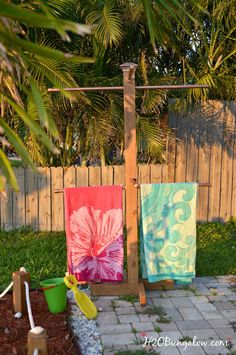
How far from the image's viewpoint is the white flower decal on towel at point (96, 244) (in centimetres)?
450

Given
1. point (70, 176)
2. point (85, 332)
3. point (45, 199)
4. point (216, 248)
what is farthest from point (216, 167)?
point (85, 332)

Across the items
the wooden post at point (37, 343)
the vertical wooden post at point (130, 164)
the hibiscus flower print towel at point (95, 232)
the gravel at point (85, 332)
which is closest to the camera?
the wooden post at point (37, 343)

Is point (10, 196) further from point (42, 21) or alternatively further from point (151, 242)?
point (42, 21)

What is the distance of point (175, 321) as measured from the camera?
394 centimetres

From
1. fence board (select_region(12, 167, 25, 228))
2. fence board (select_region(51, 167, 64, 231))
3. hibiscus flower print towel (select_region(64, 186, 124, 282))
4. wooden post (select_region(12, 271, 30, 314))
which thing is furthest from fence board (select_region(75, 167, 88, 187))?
wooden post (select_region(12, 271, 30, 314))

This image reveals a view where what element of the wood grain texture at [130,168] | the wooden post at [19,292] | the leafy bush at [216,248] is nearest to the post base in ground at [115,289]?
the wood grain texture at [130,168]

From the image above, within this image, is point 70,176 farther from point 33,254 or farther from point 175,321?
point 175,321

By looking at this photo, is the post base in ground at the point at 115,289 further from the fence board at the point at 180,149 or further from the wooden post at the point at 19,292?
the fence board at the point at 180,149

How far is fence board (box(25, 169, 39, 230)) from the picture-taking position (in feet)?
22.0

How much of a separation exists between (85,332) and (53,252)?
7.27 ft

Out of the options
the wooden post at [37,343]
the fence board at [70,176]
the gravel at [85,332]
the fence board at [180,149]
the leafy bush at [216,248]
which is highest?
the fence board at [180,149]

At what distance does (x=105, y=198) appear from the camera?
177 inches

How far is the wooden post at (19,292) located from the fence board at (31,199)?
290cm

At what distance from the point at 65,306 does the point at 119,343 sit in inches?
27.8
